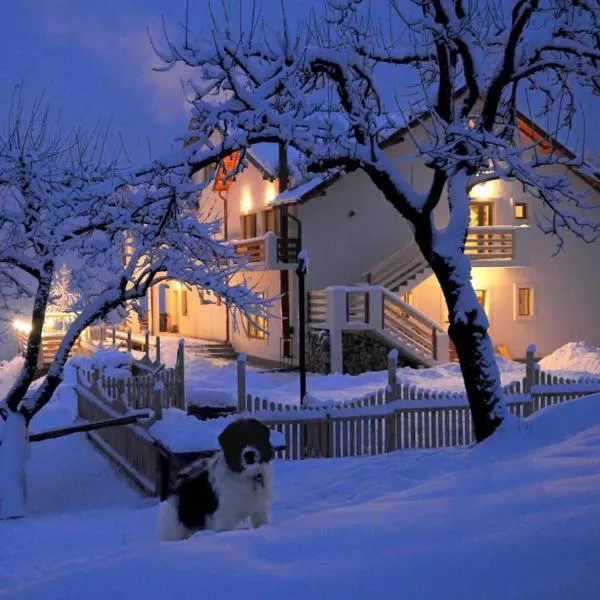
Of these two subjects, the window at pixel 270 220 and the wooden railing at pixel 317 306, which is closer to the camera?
the wooden railing at pixel 317 306

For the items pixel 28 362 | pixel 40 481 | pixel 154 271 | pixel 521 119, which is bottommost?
pixel 40 481

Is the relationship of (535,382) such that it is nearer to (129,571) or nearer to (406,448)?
(406,448)

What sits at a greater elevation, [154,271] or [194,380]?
[154,271]

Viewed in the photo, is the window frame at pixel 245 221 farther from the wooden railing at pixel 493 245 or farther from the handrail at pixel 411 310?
the wooden railing at pixel 493 245

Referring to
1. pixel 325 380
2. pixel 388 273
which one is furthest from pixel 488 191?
pixel 325 380

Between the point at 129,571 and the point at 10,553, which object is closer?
the point at 129,571

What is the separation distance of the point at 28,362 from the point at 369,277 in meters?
16.2

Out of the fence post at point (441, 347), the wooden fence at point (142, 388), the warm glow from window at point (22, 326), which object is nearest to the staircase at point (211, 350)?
the fence post at point (441, 347)

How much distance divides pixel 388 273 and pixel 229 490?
68.2ft

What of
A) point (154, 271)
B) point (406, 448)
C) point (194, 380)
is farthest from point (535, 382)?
point (194, 380)

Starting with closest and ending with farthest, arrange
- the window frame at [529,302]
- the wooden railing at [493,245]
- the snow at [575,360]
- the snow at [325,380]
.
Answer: the snow at [325,380]
the snow at [575,360]
the wooden railing at [493,245]
the window frame at [529,302]

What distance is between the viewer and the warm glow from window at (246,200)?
30688mm

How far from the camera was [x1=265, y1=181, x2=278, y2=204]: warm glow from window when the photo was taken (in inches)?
1114

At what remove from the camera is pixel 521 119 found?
2625 centimetres
